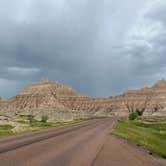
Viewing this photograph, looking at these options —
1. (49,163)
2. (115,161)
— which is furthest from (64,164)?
(115,161)

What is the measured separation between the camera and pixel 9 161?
11.6 metres

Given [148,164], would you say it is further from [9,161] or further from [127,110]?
[127,110]

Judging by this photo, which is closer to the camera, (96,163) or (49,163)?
(49,163)

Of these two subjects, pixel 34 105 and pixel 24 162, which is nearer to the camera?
pixel 24 162

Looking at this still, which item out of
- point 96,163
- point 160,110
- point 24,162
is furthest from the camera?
point 160,110

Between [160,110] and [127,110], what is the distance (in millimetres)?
30463

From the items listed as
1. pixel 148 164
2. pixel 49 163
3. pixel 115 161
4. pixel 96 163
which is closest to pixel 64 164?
pixel 49 163

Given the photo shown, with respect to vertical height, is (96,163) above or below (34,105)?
below

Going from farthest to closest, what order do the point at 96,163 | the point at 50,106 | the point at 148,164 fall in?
the point at 50,106 → the point at 148,164 → the point at 96,163

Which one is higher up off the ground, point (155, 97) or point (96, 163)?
point (155, 97)

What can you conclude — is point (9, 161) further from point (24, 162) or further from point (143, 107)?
point (143, 107)

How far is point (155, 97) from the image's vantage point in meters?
195

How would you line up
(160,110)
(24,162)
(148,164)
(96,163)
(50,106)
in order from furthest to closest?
1. (50,106)
2. (160,110)
3. (148,164)
4. (96,163)
5. (24,162)

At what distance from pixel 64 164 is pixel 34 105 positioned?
189241 mm
